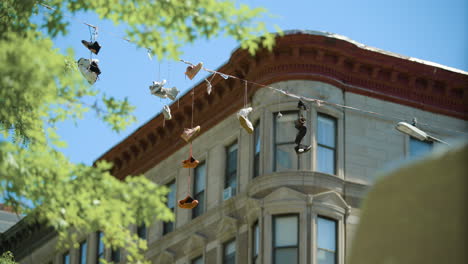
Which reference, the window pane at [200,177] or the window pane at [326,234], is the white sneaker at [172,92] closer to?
the window pane at [326,234]

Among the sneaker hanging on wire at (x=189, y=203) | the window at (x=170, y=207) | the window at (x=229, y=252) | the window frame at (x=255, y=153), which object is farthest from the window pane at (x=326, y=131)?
the window at (x=170, y=207)

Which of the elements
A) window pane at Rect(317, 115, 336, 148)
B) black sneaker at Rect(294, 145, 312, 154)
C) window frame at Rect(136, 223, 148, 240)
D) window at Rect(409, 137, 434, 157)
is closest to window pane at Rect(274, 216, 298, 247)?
black sneaker at Rect(294, 145, 312, 154)

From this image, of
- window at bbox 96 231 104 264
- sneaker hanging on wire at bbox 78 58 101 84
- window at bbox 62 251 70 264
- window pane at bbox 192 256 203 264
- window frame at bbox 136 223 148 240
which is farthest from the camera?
window at bbox 62 251 70 264

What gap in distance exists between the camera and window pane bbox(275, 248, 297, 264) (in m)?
27.7

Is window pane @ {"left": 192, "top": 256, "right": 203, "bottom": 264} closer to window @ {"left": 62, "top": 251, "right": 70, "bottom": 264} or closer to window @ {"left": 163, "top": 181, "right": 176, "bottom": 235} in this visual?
window @ {"left": 163, "top": 181, "right": 176, "bottom": 235}

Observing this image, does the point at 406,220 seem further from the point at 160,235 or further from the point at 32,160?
the point at 160,235

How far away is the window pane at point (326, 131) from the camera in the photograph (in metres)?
29.5

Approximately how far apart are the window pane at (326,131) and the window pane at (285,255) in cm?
349

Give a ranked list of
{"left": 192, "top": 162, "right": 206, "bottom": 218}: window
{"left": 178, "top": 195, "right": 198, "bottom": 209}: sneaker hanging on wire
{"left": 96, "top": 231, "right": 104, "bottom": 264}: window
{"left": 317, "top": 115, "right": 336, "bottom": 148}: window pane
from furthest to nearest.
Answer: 1. {"left": 96, "top": 231, "right": 104, "bottom": 264}: window
2. {"left": 192, "top": 162, "right": 206, "bottom": 218}: window
3. {"left": 178, "top": 195, "right": 198, "bottom": 209}: sneaker hanging on wire
4. {"left": 317, "top": 115, "right": 336, "bottom": 148}: window pane

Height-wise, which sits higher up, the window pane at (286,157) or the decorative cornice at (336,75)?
the decorative cornice at (336,75)

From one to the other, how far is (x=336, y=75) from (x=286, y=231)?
538 centimetres

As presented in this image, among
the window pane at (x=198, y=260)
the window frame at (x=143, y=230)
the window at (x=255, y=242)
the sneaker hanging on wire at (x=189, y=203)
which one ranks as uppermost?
the window frame at (x=143, y=230)

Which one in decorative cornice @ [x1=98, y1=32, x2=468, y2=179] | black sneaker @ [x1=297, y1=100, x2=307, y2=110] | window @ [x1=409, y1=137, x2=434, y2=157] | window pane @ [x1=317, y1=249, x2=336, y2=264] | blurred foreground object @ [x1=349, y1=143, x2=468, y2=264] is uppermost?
decorative cornice @ [x1=98, y1=32, x2=468, y2=179]

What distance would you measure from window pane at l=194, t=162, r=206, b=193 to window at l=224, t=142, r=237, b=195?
134cm
